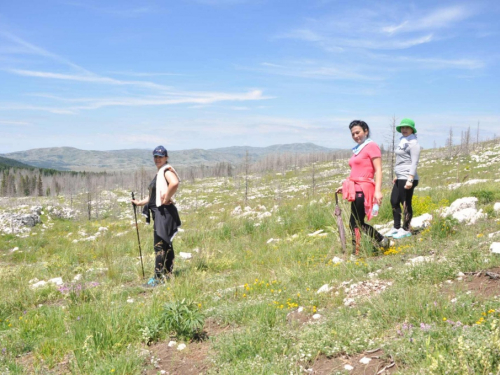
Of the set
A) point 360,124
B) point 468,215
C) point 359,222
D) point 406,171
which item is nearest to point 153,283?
point 359,222

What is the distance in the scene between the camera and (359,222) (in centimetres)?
595

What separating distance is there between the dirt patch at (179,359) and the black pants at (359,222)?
3.30 m

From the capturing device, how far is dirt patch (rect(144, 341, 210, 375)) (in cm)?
321

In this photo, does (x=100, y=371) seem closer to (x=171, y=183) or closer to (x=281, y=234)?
(x=171, y=183)

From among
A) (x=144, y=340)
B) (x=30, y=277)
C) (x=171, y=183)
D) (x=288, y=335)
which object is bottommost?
(x=30, y=277)

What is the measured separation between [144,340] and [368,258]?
3.48 metres

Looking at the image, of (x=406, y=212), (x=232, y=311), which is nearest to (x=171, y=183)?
(x=232, y=311)

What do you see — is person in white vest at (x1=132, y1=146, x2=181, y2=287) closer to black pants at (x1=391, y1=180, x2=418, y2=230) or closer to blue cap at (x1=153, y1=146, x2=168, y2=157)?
blue cap at (x1=153, y1=146, x2=168, y2=157)

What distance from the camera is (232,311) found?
163 inches

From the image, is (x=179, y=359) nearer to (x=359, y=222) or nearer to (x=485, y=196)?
(x=359, y=222)

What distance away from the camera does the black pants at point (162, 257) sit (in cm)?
600

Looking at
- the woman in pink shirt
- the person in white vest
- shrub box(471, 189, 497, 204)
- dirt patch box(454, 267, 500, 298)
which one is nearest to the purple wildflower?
A: dirt patch box(454, 267, 500, 298)

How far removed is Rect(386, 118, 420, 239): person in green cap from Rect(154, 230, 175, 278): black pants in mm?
4070

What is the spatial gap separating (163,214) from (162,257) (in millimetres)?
720
